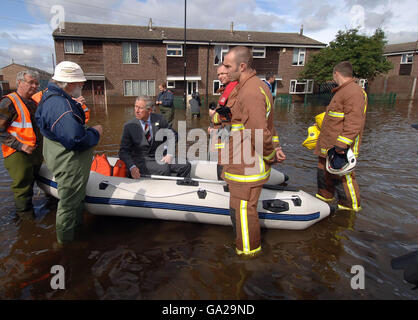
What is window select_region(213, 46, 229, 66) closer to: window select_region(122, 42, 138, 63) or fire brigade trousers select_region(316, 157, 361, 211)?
window select_region(122, 42, 138, 63)

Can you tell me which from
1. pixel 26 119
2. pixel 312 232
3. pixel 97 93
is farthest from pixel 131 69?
pixel 312 232

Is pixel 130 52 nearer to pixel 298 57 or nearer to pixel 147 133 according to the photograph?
Answer: pixel 298 57

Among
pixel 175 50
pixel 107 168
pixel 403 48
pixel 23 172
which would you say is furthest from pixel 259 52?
pixel 23 172

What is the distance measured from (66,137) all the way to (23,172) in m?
1.57

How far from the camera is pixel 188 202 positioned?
13.1 ft

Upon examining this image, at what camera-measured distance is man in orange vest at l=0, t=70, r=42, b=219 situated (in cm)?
377

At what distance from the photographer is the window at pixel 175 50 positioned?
2442 centimetres

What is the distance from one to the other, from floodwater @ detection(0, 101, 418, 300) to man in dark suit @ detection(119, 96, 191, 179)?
0.94 metres

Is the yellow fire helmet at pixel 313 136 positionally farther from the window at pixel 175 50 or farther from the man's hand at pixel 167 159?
the window at pixel 175 50

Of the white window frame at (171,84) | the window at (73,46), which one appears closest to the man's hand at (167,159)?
the white window frame at (171,84)

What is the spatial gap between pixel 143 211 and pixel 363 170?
5.47 m

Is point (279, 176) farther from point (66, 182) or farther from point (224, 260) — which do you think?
point (66, 182)

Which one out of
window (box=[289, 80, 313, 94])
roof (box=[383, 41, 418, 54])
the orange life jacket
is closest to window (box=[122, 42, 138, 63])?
window (box=[289, 80, 313, 94])
